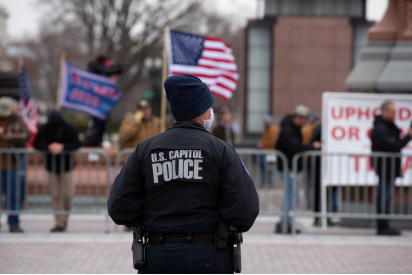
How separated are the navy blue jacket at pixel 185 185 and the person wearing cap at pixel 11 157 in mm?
5852

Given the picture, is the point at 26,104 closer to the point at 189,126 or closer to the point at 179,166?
the point at 189,126

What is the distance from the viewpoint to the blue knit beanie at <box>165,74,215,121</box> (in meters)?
3.41

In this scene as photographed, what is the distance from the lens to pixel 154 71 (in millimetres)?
22625

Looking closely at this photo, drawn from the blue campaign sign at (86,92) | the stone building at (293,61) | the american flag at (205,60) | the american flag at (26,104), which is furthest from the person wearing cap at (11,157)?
the stone building at (293,61)

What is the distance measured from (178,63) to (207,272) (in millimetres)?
5930

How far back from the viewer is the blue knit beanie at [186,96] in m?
3.41

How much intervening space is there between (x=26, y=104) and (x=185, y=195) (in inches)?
508

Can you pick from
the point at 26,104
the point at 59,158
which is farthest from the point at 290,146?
the point at 26,104

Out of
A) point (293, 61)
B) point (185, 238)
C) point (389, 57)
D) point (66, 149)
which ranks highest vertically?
point (293, 61)

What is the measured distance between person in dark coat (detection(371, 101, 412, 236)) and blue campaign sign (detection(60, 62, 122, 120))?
6239 millimetres

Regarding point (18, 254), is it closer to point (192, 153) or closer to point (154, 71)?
point (192, 153)

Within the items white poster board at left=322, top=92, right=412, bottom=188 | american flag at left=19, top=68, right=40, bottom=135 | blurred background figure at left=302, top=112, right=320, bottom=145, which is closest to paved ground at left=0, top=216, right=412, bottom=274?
white poster board at left=322, top=92, right=412, bottom=188

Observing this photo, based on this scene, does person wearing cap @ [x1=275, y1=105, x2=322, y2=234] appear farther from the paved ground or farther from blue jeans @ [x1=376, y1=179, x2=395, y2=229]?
blue jeans @ [x1=376, y1=179, x2=395, y2=229]

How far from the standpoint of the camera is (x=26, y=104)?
50.5 ft
